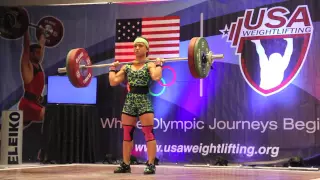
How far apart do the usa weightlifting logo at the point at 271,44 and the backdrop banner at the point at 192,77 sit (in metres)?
0.02

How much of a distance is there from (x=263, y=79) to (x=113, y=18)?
9.37 ft

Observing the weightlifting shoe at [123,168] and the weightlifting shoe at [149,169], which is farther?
the weightlifting shoe at [123,168]

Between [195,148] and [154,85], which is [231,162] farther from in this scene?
[154,85]

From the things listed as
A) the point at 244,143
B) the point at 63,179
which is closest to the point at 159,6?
the point at 244,143

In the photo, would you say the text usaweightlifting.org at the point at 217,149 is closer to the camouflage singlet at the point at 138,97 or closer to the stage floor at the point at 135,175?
the stage floor at the point at 135,175

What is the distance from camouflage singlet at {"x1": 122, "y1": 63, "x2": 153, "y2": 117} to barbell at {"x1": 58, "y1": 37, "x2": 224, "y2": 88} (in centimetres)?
20

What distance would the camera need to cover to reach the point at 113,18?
8938 millimetres

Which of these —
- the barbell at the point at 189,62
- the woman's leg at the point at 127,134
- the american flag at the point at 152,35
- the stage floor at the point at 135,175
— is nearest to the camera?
the stage floor at the point at 135,175

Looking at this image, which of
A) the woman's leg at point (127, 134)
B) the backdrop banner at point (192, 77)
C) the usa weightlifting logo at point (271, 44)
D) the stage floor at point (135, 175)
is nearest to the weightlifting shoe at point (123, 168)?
the woman's leg at point (127, 134)

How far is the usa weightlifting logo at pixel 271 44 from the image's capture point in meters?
7.88

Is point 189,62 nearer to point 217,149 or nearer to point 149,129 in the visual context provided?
point 149,129

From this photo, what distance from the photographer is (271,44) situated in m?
8.02

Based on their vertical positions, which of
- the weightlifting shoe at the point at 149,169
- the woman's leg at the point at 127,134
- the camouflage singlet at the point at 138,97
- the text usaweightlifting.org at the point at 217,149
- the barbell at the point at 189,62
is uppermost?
the barbell at the point at 189,62

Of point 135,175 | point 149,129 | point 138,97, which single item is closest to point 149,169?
point 135,175
